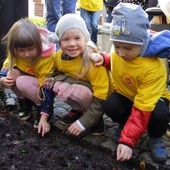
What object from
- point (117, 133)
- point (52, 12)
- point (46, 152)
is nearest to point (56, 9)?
point (52, 12)

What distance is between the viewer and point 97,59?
2910mm

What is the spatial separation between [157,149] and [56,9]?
273 cm

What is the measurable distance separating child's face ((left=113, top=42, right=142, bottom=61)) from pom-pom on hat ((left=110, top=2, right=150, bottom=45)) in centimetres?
5

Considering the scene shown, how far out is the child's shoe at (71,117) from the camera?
3305 millimetres

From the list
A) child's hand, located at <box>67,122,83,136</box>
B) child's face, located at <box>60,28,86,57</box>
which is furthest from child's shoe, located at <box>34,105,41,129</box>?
child's face, located at <box>60,28,86,57</box>

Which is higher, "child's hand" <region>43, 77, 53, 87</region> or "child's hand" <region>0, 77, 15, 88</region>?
"child's hand" <region>43, 77, 53, 87</region>

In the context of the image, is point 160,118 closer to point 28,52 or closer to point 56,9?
point 28,52

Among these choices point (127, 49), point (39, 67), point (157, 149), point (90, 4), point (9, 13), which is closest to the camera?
point (127, 49)

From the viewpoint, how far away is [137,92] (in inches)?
107

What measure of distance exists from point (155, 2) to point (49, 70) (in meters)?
1.87

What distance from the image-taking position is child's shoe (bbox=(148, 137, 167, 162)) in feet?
8.87

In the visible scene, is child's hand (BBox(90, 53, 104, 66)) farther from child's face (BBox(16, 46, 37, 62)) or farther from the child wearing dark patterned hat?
child's face (BBox(16, 46, 37, 62))

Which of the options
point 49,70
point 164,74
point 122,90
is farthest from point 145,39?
point 49,70

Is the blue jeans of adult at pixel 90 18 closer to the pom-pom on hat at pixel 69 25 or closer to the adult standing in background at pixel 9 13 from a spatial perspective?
the adult standing in background at pixel 9 13
